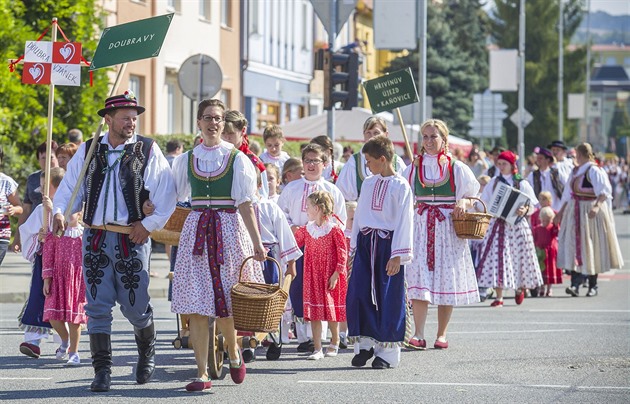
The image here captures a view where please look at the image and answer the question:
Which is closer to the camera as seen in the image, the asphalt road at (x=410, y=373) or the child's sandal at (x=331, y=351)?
the asphalt road at (x=410, y=373)

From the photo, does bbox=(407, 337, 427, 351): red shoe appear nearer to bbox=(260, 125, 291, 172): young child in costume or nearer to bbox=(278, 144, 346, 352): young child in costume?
bbox=(278, 144, 346, 352): young child in costume

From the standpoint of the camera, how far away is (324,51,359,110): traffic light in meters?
20.3

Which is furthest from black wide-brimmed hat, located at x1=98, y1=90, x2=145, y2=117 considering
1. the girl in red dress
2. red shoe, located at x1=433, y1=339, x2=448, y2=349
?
red shoe, located at x1=433, y1=339, x2=448, y2=349

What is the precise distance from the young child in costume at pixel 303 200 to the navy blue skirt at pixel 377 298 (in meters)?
0.81

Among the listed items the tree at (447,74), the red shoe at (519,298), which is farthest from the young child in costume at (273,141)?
the tree at (447,74)

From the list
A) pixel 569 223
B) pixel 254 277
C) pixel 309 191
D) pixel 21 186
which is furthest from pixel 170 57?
pixel 254 277

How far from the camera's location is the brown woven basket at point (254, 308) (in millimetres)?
10250

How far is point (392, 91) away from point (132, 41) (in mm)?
4792

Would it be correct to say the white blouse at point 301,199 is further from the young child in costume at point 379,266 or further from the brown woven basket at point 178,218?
the brown woven basket at point 178,218

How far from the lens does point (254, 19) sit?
46062mm

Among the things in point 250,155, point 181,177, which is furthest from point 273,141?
point 181,177

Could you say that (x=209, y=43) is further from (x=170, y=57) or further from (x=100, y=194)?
(x=100, y=194)

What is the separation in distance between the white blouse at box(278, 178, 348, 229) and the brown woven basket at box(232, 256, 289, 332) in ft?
8.70

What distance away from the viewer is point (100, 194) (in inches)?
411
